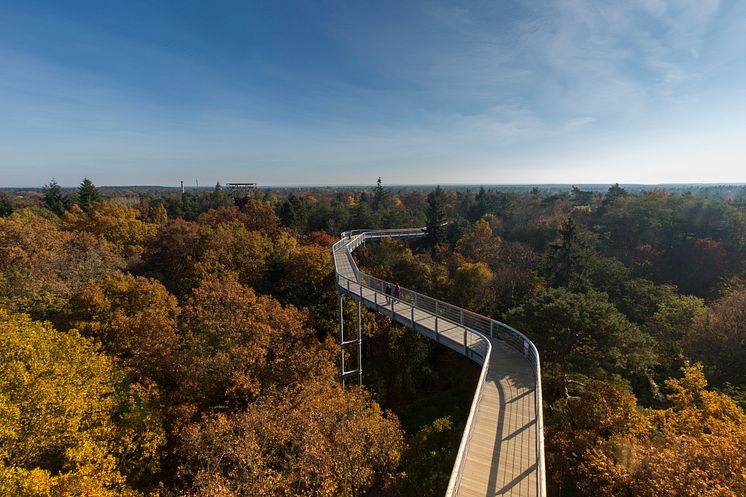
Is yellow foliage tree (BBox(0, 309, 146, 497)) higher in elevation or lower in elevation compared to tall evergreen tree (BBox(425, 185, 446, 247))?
lower

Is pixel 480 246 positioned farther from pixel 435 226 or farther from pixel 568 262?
pixel 568 262

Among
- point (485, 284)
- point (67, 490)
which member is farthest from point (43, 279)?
point (485, 284)

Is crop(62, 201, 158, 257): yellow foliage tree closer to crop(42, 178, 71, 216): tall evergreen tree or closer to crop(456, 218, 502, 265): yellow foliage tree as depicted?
crop(42, 178, 71, 216): tall evergreen tree

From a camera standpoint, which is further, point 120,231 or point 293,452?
point 120,231

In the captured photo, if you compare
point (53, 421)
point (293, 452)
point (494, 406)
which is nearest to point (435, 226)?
point (494, 406)

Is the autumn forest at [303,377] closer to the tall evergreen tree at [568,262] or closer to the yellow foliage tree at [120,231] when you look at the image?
the tall evergreen tree at [568,262]

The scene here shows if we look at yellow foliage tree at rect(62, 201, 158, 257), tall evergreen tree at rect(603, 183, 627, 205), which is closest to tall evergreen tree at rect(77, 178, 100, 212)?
yellow foliage tree at rect(62, 201, 158, 257)
